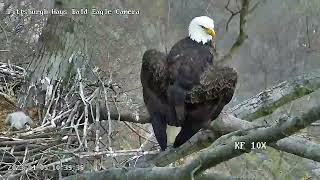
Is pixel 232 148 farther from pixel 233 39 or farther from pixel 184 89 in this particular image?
pixel 233 39

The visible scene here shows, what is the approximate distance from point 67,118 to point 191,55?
931 mm

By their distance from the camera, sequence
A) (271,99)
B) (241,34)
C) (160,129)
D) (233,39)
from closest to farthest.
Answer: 1. (160,129)
2. (241,34)
3. (271,99)
4. (233,39)

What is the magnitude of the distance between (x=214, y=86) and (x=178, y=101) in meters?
0.25

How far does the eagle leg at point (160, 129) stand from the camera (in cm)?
309

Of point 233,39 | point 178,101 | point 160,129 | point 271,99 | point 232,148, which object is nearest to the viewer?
point 232,148

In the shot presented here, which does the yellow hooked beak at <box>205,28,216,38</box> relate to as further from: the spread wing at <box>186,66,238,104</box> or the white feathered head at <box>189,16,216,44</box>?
the spread wing at <box>186,66,238,104</box>

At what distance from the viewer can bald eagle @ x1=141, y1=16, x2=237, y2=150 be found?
9.91 ft

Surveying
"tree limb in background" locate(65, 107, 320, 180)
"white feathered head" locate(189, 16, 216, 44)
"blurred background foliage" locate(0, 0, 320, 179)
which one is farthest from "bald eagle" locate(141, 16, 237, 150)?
"tree limb in background" locate(65, 107, 320, 180)

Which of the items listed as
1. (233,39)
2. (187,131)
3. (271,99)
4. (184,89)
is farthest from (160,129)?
(233,39)

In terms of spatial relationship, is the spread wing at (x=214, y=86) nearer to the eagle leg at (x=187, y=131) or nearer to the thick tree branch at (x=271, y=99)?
the eagle leg at (x=187, y=131)

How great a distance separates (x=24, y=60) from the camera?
5344 mm

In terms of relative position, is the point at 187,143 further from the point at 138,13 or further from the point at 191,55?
the point at 138,13

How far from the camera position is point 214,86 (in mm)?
3143

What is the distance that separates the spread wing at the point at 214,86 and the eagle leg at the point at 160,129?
20 centimetres
